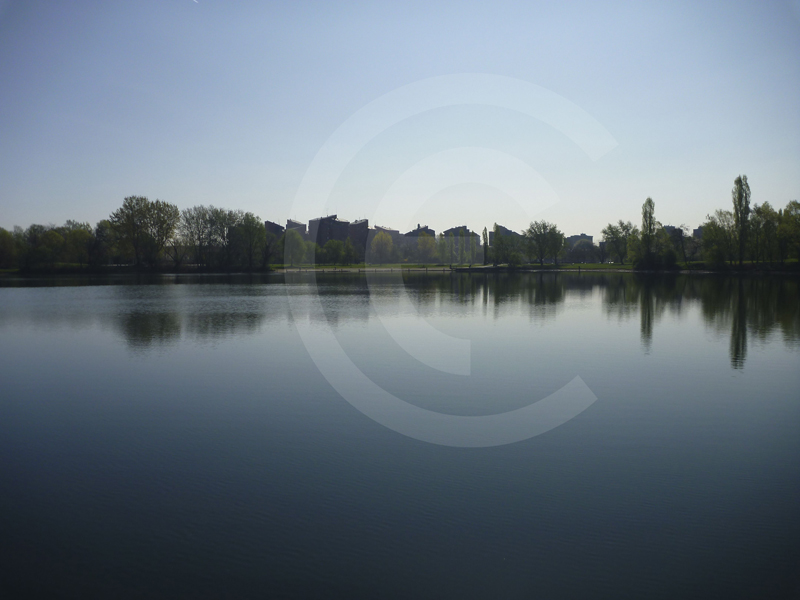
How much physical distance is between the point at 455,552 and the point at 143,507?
11.3ft

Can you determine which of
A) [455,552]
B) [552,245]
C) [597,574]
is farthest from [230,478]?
[552,245]

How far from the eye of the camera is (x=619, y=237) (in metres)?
109

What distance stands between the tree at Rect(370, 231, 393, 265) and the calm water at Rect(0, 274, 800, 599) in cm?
10359

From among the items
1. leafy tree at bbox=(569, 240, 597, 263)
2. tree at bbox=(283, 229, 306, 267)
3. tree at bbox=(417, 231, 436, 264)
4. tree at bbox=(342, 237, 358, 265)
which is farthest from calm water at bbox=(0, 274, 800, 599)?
leafy tree at bbox=(569, 240, 597, 263)

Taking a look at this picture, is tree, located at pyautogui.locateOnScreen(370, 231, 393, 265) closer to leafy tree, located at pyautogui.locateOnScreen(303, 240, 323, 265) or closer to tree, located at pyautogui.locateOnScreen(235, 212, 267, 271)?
leafy tree, located at pyautogui.locateOnScreen(303, 240, 323, 265)

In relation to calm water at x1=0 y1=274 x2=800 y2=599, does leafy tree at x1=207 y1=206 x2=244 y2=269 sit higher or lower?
higher

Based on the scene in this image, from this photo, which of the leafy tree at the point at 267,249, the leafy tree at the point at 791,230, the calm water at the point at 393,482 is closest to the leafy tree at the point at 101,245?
the leafy tree at the point at 267,249

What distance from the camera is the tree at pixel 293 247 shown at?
314 ft

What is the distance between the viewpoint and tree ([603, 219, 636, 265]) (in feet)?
355

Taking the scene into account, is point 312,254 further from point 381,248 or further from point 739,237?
point 739,237

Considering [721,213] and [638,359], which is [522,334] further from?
[721,213]

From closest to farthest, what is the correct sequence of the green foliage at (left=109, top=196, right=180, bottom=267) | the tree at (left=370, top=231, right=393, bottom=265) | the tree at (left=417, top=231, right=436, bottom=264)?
the green foliage at (left=109, top=196, right=180, bottom=267) → the tree at (left=370, top=231, right=393, bottom=265) → the tree at (left=417, top=231, right=436, bottom=264)

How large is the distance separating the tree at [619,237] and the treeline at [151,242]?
74.3 m

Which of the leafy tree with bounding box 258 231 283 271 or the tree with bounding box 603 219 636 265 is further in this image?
the tree with bounding box 603 219 636 265
